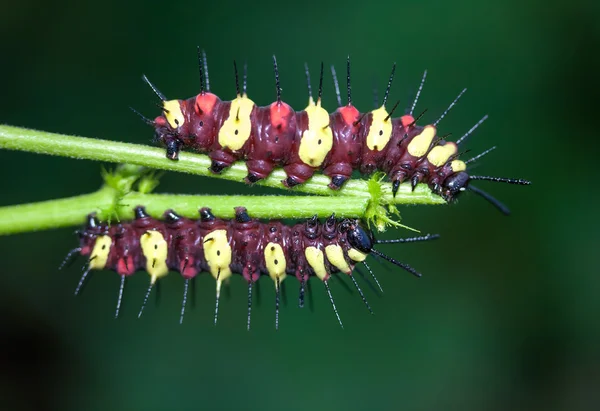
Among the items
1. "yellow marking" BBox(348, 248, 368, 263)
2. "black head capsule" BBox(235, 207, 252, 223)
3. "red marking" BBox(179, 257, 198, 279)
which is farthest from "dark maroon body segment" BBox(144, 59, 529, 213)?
"red marking" BBox(179, 257, 198, 279)

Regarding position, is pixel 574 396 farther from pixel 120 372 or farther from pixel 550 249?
pixel 120 372

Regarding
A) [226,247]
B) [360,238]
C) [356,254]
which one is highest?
[360,238]

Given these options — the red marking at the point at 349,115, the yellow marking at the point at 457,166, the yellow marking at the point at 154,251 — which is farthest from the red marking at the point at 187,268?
the yellow marking at the point at 457,166

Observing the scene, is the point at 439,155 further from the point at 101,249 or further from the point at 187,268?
the point at 101,249

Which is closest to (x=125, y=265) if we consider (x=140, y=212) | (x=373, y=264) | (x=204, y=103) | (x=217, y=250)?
(x=140, y=212)

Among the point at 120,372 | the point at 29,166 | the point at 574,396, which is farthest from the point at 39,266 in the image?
the point at 574,396

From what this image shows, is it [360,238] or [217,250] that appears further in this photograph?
[217,250]
